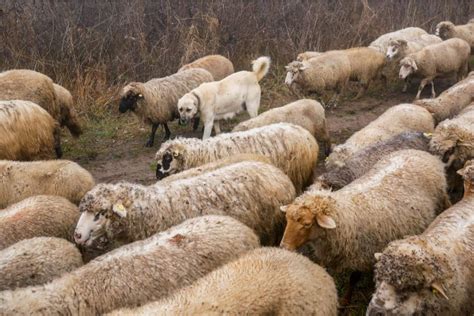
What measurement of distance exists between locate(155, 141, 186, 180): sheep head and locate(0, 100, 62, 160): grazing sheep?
2.25m

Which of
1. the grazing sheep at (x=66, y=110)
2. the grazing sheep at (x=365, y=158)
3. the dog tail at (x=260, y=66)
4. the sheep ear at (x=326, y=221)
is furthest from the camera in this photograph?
the dog tail at (x=260, y=66)

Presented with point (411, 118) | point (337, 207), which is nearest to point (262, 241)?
point (337, 207)

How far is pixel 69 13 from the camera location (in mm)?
12258

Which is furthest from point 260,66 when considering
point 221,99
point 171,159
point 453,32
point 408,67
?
point 453,32

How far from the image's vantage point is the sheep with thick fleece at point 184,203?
4.57 m

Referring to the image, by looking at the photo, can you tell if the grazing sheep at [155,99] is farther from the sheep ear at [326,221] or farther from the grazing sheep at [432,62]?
the sheep ear at [326,221]

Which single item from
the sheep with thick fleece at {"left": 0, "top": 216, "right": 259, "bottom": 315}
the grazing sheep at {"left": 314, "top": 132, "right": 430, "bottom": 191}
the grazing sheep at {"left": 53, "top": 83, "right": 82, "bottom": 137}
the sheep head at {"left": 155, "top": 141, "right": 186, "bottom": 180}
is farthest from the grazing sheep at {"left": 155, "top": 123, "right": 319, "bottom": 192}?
the grazing sheep at {"left": 53, "top": 83, "right": 82, "bottom": 137}

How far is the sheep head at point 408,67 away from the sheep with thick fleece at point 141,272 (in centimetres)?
830

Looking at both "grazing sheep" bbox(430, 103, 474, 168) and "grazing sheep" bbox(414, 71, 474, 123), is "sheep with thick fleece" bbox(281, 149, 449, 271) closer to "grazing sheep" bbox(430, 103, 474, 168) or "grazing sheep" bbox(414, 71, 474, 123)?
"grazing sheep" bbox(430, 103, 474, 168)

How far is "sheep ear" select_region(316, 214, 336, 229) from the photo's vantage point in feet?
14.1

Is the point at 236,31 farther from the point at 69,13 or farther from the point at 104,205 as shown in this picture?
the point at 104,205

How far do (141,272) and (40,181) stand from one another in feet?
8.87

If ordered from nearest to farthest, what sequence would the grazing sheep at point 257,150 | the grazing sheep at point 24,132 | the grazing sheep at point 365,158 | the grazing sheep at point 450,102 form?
the grazing sheep at point 365,158
the grazing sheep at point 257,150
the grazing sheep at point 24,132
the grazing sheep at point 450,102

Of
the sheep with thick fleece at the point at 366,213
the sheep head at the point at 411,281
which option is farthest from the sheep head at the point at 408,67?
the sheep head at the point at 411,281
